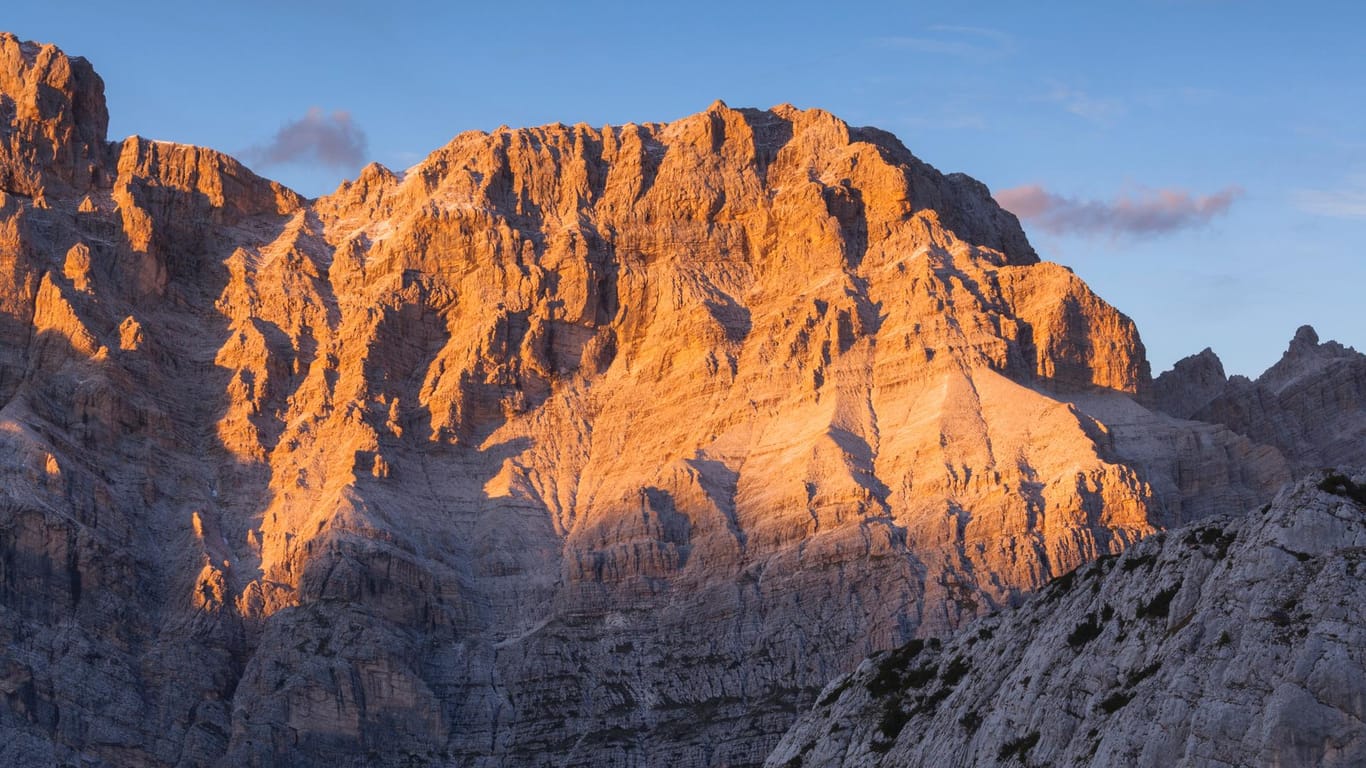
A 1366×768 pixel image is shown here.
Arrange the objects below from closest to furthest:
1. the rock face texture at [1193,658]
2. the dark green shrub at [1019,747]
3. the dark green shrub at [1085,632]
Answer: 1. the rock face texture at [1193,658]
2. the dark green shrub at [1019,747]
3. the dark green shrub at [1085,632]

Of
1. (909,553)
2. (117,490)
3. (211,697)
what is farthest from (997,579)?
(117,490)

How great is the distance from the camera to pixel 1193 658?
70625 millimetres

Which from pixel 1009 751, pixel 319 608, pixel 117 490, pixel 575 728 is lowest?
pixel 1009 751

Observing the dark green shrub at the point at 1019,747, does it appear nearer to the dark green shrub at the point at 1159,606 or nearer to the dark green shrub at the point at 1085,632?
the dark green shrub at the point at 1085,632

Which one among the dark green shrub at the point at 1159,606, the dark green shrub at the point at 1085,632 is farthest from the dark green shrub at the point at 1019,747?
the dark green shrub at the point at 1159,606

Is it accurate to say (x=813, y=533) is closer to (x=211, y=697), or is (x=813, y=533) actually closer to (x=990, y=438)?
(x=990, y=438)

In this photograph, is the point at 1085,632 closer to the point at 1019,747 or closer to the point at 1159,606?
the point at 1019,747

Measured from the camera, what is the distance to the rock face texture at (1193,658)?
65812 mm

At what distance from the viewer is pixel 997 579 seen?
17762 cm

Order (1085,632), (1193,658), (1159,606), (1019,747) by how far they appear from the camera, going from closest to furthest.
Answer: (1193,658), (1159,606), (1019,747), (1085,632)

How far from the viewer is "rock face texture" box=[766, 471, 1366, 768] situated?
65.8 meters

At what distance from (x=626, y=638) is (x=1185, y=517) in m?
44.5

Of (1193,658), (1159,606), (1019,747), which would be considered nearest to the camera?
(1193,658)

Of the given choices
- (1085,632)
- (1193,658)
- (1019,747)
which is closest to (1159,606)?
(1085,632)
